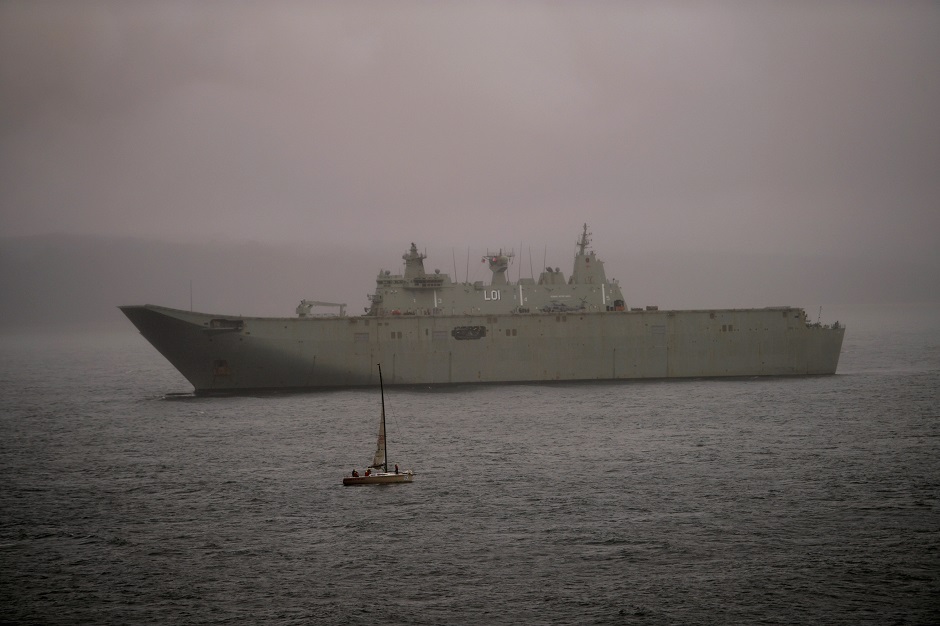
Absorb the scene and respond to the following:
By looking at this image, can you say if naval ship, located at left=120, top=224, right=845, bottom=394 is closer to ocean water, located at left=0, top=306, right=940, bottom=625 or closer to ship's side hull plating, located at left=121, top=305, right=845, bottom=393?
ship's side hull plating, located at left=121, top=305, right=845, bottom=393

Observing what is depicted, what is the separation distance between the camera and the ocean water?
1731cm

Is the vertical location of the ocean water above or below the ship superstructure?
below

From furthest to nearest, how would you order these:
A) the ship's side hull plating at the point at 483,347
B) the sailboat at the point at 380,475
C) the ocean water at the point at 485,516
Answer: the ship's side hull plating at the point at 483,347 < the sailboat at the point at 380,475 < the ocean water at the point at 485,516

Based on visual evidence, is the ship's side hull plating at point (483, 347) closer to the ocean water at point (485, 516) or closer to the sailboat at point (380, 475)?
the ocean water at point (485, 516)

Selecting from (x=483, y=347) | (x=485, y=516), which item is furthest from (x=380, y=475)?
(x=483, y=347)

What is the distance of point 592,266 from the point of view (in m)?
52.4

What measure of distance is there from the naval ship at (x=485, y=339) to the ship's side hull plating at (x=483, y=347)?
0.06 m

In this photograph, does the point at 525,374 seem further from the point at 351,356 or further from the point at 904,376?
the point at 904,376

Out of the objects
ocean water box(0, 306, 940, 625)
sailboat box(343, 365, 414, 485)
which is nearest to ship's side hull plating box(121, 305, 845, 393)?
ocean water box(0, 306, 940, 625)

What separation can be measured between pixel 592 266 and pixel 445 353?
1097 cm

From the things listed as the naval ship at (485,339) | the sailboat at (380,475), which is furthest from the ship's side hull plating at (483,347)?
the sailboat at (380,475)

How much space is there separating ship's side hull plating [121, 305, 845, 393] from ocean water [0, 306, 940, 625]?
16.8 ft

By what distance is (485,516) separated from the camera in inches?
890

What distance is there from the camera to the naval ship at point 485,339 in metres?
45.4
